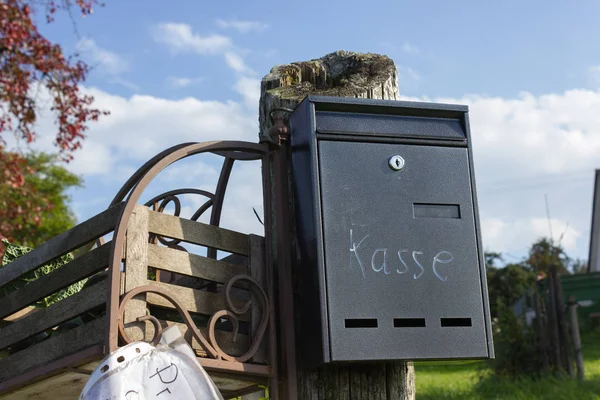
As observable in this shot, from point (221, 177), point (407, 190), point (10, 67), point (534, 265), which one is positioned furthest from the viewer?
point (534, 265)

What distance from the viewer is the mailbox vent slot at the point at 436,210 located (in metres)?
2.49

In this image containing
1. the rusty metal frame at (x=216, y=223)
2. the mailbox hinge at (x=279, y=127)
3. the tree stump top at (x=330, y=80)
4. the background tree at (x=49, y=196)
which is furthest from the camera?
the background tree at (x=49, y=196)

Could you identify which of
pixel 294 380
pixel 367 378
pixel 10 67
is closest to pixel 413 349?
pixel 367 378

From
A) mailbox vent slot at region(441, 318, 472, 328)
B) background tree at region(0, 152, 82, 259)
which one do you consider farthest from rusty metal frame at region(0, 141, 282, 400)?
background tree at region(0, 152, 82, 259)

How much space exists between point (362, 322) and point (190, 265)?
533mm

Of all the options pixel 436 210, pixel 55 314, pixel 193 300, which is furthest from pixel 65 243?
pixel 436 210

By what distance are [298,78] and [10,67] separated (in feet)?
17.1

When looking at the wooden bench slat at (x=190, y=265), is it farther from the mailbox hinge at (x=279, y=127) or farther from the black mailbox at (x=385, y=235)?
the mailbox hinge at (x=279, y=127)

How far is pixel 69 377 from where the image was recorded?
2.43 meters

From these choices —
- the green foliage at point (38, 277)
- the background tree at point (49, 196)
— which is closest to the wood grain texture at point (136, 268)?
the green foliage at point (38, 277)

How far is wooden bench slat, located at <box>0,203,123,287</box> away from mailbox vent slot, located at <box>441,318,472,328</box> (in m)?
1.01

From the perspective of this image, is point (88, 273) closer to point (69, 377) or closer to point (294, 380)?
point (69, 377)

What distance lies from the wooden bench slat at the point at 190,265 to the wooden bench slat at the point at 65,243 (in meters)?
0.15

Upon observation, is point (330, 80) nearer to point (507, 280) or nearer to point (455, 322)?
point (455, 322)
